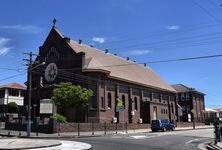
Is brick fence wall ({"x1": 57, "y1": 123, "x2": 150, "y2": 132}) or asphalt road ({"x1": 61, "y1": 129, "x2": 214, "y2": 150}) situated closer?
asphalt road ({"x1": 61, "y1": 129, "x2": 214, "y2": 150})

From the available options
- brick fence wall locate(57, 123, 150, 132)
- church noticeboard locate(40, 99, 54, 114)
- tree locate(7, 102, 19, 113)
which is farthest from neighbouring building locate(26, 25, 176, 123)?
tree locate(7, 102, 19, 113)

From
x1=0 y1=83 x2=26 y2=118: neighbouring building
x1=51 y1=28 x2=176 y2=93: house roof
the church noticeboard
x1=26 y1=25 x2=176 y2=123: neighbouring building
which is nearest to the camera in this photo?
the church noticeboard

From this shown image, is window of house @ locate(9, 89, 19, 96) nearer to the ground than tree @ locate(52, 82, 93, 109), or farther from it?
farther from it

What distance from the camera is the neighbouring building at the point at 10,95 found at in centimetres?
7844

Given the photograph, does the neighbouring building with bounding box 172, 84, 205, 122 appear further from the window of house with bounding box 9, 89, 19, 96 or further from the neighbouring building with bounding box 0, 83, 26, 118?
the window of house with bounding box 9, 89, 19, 96

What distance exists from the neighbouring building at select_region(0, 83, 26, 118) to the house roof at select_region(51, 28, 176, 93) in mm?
26197

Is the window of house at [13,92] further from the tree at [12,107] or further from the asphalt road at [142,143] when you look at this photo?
the asphalt road at [142,143]

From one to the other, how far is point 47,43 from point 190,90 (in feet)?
173

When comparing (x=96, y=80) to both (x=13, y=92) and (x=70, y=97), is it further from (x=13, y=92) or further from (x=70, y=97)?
(x=13, y=92)

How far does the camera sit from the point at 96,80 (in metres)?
52.7

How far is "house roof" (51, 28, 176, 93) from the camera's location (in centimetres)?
5494

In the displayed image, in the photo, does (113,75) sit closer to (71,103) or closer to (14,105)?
(71,103)

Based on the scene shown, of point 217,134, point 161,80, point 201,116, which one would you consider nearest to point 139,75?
point 161,80

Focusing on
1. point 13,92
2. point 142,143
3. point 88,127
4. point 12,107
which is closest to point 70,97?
point 88,127
